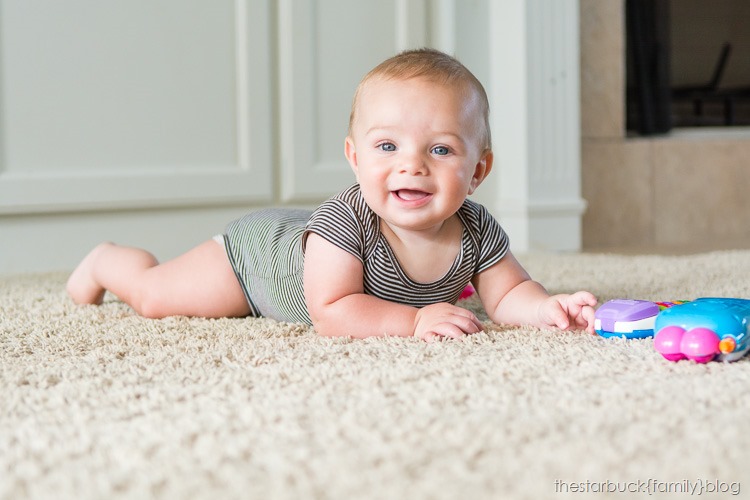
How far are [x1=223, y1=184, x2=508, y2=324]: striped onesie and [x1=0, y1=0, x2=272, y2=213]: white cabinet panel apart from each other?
0.70 metres

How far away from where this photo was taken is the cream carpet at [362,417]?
0.50 meters

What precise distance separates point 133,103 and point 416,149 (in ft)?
3.38

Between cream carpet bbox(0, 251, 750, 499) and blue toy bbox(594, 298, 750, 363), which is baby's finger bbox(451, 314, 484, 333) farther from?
blue toy bbox(594, 298, 750, 363)

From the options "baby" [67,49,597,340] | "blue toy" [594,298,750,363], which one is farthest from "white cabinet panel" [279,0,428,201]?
"blue toy" [594,298,750,363]

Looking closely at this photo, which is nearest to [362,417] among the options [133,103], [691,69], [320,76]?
[133,103]

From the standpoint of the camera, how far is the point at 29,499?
487 mm

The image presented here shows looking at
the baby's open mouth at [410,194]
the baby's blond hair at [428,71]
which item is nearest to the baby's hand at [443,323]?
the baby's open mouth at [410,194]

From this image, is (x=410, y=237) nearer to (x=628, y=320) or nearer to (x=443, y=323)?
(x=443, y=323)

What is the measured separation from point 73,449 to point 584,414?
0.34 metres

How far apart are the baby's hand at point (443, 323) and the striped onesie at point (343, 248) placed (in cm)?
8

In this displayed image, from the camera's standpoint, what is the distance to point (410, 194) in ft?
3.09

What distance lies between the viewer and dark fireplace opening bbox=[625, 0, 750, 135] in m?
2.41

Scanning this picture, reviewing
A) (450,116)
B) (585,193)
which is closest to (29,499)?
(450,116)

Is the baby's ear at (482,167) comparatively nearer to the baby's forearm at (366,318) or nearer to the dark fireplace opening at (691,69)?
the baby's forearm at (366,318)
